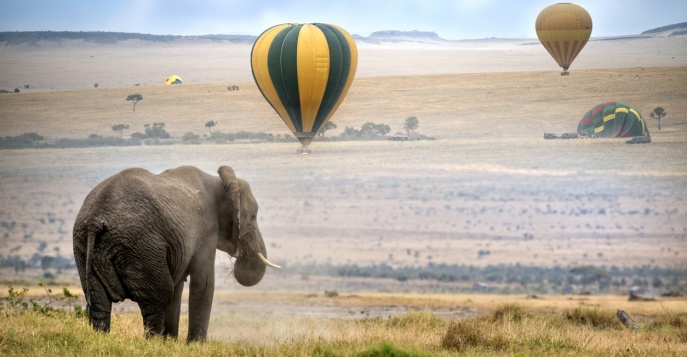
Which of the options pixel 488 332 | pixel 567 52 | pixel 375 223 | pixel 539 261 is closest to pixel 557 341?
pixel 488 332

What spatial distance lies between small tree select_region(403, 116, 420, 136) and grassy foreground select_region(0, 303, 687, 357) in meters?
77.9

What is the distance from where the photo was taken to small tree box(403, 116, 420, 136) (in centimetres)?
9562

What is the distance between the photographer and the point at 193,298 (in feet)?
46.9

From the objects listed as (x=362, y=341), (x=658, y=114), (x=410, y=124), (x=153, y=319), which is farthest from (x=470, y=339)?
(x=410, y=124)

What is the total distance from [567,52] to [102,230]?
258 feet

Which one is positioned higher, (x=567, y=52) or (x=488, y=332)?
(x=567, y=52)

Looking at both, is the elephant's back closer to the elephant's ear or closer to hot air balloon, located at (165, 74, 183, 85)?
the elephant's ear

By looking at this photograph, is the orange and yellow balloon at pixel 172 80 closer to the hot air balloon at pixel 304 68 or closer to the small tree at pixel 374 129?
the small tree at pixel 374 129

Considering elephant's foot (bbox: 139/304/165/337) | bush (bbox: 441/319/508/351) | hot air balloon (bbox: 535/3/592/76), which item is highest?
hot air balloon (bbox: 535/3/592/76)

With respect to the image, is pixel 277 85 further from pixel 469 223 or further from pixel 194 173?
pixel 194 173

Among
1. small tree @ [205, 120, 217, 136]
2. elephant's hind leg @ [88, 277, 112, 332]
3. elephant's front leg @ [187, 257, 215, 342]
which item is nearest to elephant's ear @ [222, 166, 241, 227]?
elephant's front leg @ [187, 257, 215, 342]

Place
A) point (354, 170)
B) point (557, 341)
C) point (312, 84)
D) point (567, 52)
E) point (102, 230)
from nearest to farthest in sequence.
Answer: point (102, 230) < point (557, 341) < point (312, 84) < point (354, 170) < point (567, 52)

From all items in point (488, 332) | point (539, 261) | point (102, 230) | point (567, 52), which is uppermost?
point (567, 52)

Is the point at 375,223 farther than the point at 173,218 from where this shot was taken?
Yes
